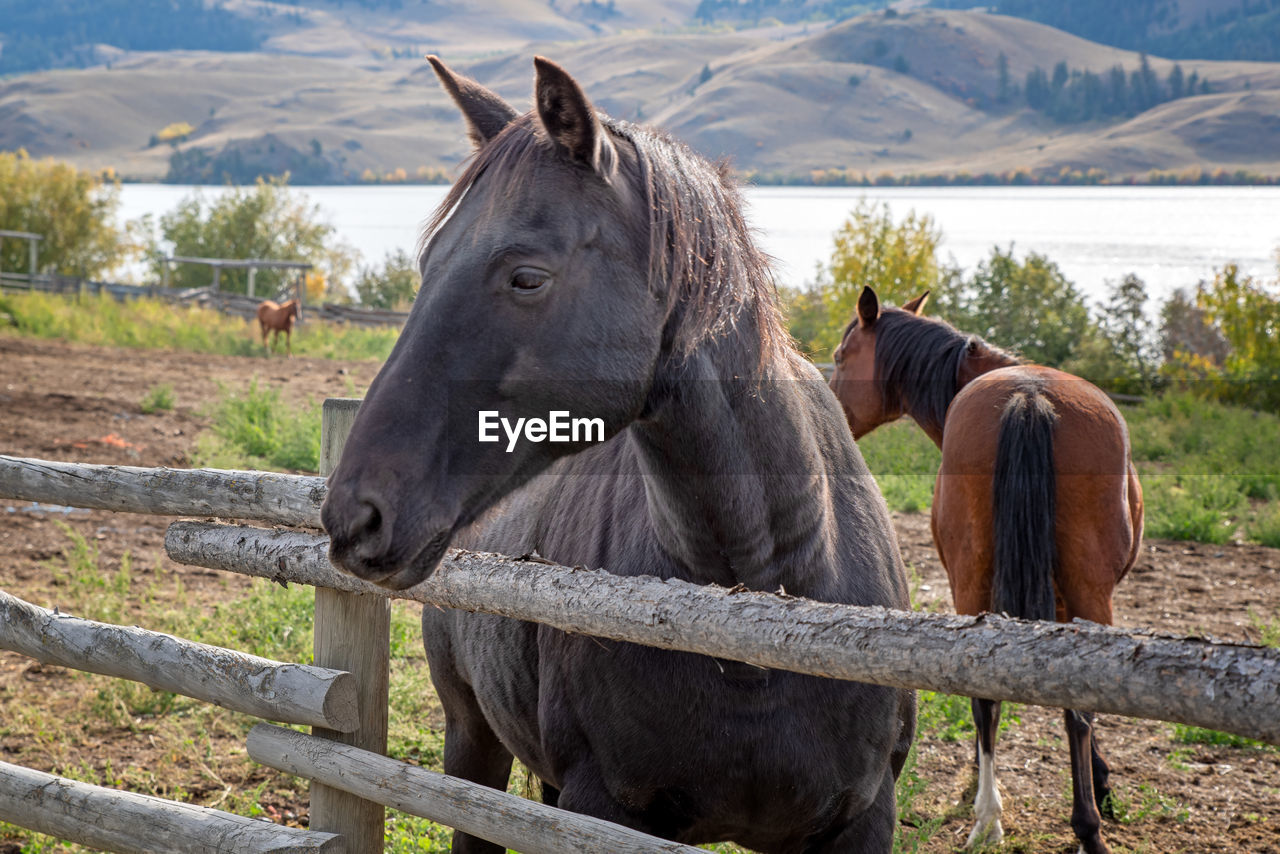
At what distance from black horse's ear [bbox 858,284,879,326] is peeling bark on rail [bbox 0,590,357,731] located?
3.56 meters

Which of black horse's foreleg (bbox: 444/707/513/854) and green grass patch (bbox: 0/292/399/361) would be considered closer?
black horse's foreleg (bbox: 444/707/513/854)

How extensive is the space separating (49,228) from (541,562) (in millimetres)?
29436

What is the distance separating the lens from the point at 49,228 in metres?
25.5

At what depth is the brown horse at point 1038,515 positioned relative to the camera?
341 cm

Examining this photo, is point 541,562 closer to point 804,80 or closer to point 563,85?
point 563,85

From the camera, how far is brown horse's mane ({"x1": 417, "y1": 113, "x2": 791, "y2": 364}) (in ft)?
5.25

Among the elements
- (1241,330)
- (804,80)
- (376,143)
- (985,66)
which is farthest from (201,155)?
(1241,330)

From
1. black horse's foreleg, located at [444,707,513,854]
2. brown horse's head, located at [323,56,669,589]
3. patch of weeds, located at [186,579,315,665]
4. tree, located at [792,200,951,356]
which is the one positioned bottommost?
patch of weeds, located at [186,579,315,665]

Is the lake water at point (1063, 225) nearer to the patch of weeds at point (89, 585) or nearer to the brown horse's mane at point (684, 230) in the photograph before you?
the brown horse's mane at point (684, 230)

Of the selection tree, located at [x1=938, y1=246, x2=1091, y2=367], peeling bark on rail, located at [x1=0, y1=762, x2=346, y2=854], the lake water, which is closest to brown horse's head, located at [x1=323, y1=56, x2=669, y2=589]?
the lake water

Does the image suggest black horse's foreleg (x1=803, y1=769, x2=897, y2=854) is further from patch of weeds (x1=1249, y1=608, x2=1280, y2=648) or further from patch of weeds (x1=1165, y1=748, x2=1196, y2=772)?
patch of weeds (x1=1249, y1=608, x2=1280, y2=648)

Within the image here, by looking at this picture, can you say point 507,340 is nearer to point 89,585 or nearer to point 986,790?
point 986,790

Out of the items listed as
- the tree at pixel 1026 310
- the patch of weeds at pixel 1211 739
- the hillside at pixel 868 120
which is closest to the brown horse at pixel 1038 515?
the patch of weeds at pixel 1211 739

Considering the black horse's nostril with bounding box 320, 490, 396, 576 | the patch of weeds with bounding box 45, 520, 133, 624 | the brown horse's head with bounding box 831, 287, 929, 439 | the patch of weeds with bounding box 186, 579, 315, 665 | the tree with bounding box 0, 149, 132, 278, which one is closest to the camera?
the black horse's nostril with bounding box 320, 490, 396, 576
